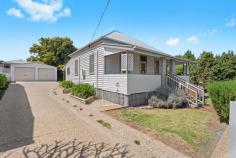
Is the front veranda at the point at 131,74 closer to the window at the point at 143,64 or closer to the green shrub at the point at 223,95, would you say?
the window at the point at 143,64

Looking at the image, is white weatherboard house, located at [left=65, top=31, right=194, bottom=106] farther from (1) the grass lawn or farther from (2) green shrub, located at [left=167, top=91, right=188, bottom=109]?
(1) the grass lawn

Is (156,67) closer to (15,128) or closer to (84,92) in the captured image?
(84,92)

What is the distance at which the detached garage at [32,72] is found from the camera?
30.4 m

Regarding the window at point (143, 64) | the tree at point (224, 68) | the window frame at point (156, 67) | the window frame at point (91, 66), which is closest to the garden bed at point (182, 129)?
the window at point (143, 64)

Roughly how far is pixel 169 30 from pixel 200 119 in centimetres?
964

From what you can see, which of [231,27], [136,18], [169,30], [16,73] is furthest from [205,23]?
[16,73]

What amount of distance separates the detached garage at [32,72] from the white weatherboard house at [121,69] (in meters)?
18.2

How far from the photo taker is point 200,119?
27.1 feet

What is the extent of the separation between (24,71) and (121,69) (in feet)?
85.3

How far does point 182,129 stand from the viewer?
6625mm

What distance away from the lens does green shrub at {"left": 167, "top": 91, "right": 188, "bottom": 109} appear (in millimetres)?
10609

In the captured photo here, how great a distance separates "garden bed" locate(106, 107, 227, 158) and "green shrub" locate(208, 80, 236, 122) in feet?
2.05

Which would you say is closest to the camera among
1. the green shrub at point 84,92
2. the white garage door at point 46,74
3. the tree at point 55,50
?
the green shrub at point 84,92

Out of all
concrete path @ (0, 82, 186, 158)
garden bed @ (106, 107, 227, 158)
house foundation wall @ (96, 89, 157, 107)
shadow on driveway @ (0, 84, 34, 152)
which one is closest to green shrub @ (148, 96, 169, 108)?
house foundation wall @ (96, 89, 157, 107)
